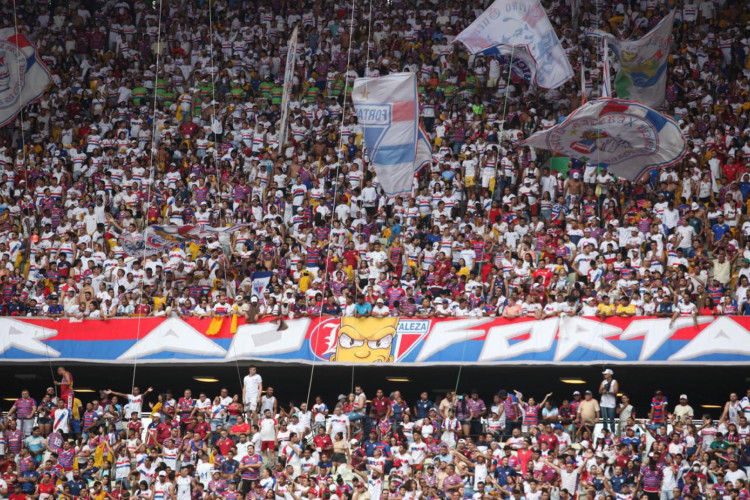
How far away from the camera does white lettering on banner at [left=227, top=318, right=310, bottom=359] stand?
2514cm

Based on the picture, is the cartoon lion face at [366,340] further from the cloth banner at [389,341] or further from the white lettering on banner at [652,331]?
the white lettering on banner at [652,331]

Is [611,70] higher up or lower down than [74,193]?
higher up

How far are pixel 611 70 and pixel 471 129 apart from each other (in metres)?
3.79

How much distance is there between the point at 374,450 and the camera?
22672 mm

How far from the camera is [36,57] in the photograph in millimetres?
28875

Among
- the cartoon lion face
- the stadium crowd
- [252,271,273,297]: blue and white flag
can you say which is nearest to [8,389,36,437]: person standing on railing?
the stadium crowd

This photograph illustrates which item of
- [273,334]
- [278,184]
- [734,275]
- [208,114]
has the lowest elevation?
[273,334]

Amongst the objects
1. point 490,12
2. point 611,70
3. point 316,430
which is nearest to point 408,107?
point 490,12

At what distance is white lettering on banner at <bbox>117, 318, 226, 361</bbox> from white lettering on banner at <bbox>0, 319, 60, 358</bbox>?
172 cm

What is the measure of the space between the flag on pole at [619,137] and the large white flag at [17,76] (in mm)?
11318

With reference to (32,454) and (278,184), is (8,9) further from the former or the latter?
(32,454)

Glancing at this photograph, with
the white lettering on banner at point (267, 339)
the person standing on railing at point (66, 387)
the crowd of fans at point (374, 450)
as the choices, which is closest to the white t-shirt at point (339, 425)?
the crowd of fans at point (374, 450)

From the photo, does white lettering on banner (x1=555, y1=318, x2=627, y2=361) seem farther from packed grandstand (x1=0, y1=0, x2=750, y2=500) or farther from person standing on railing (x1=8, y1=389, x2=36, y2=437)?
person standing on railing (x1=8, y1=389, x2=36, y2=437)

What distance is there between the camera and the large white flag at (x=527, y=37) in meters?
27.0
